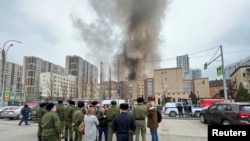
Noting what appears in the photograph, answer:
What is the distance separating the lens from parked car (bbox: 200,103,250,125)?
11.9m

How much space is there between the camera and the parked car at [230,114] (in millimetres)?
11875

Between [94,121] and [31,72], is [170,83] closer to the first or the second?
[31,72]

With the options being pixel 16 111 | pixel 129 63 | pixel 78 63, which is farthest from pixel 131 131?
pixel 78 63

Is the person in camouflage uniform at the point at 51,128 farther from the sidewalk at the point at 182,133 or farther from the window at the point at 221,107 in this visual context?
the window at the point at 221,107

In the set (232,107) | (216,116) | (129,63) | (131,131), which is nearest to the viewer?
(131,131)

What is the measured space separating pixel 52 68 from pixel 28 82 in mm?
22715

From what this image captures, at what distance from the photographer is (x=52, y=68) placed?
118062 mm

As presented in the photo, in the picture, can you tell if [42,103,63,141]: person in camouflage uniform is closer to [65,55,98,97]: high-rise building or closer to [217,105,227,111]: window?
[217,105,227,111]: window

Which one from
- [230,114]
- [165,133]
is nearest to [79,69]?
[165,133]

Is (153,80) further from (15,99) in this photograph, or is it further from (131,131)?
(131,131)

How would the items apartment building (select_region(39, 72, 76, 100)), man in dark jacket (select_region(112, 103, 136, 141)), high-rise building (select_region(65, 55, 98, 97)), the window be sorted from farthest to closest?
1. high-rise building (select_region(65, 55, 98, 97))
2. apartment building (select_region(39, 72, 76, 100))
3. the window
4. man in dark jacket (select_region(112, 103, 136, 141))

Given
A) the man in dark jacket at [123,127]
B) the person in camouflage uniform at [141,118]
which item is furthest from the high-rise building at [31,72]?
the man in dark jacket at [123,127]

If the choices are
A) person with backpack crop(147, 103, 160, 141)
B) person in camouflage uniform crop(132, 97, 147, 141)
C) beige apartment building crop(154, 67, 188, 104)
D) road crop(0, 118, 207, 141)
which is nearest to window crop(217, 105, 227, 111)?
road crop(0, 118, 207, 141)

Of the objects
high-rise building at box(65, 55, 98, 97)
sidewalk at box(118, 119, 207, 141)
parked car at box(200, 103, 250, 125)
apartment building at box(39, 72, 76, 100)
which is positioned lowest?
sidewalk at box(118, 119, 207, 141)
